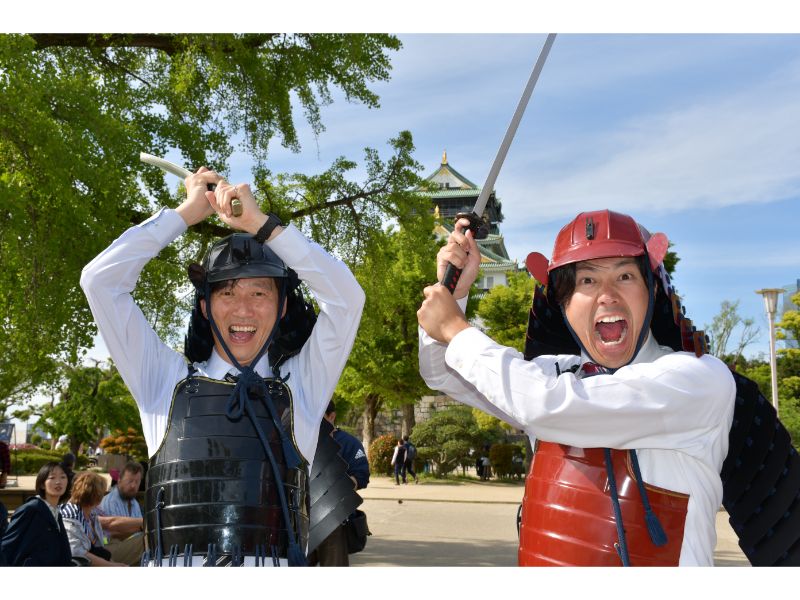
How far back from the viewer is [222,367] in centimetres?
308

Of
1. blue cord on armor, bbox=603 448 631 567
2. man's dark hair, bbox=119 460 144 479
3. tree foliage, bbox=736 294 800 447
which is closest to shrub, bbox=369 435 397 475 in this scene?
tree foliage, bbox=736 294 800 447

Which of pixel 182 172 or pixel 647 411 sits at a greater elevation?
pixel 182 172

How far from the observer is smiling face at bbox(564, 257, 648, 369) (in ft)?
8.86

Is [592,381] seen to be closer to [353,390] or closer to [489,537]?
[489,537]

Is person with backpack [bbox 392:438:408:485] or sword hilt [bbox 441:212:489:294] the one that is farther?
person with backpack [bbox 392:438:408:485]

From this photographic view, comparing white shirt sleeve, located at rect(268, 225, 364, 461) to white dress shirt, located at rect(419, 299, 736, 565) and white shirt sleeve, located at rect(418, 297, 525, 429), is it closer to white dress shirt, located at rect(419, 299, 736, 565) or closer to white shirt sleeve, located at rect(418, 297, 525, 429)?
white shirt sleeve, located at rect(418, 297, 525, 429)

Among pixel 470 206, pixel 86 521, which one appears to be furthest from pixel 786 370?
pixel 86 521

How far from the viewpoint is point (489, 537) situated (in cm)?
1186

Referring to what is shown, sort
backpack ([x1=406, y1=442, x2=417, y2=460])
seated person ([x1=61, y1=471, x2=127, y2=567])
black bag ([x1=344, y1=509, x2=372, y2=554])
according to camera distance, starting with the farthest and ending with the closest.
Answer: backpack ([x1=406, y1=442, x2=417, y2=460]) < seated person ([x1=61, y1=471, x2=127, y2=567]) < black bag ([x1=344, y1=509, x2=372, y2=554])

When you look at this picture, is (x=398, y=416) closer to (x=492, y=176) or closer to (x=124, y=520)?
(x=124, y=520)

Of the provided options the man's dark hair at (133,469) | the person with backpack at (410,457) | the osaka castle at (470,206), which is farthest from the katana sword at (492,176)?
the osaka castle at (470,206)

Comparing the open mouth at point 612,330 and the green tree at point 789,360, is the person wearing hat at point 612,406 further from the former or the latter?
the green tree at point 789,360

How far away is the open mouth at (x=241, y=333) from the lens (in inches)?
120

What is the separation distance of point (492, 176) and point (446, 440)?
80.1 ft
